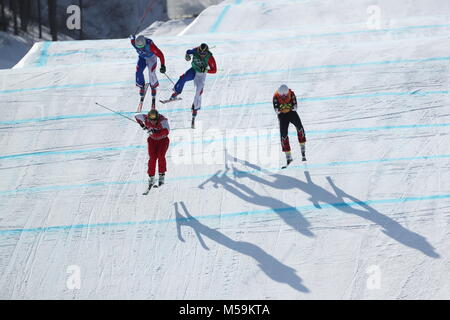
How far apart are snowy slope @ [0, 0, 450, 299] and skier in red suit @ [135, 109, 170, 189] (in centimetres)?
70

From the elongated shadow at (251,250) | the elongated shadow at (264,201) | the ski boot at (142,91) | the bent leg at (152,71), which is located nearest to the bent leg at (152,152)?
the elongated shadow at (251,250)

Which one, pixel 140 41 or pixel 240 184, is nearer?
pixel 240 184

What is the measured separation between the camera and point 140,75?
38.0ft

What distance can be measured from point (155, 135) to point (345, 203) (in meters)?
3.06

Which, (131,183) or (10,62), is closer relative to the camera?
(131,183)

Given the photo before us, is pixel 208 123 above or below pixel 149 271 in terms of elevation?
above

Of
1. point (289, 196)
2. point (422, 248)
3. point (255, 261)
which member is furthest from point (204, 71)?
point (422, 248)

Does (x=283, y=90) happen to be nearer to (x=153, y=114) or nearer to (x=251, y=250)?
(x=153, y=114)

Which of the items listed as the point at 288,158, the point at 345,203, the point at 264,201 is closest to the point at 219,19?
the point at 288,158

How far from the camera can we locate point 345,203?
9.08 m

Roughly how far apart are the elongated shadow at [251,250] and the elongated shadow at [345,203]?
128 cm

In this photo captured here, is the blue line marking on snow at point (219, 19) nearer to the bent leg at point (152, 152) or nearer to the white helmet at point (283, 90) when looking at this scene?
the white helmet at point (283, 90)

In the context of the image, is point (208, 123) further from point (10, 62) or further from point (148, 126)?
point (10, 62)
